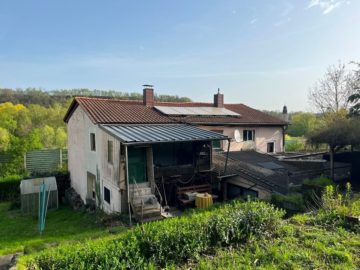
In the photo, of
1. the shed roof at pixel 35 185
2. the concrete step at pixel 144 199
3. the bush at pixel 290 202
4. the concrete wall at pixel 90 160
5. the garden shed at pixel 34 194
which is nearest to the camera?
the bush at pixel 290 202

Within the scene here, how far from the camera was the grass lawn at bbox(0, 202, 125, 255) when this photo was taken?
10.5 metres

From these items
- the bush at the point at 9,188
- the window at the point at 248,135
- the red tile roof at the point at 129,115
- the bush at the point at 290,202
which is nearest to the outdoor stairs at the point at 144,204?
the red tile roof at the point at 129,115

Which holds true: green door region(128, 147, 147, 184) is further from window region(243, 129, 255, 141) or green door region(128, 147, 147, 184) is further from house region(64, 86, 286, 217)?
window region(243, 129, 255, 141)

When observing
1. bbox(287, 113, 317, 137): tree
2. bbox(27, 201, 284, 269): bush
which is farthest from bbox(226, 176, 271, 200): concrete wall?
bbox(287, 113, 317, 137): tree

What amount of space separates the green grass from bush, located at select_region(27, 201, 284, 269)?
293mm

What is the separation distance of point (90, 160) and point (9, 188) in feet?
27.4

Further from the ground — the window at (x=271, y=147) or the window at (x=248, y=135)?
the window at (x=248, y=135)

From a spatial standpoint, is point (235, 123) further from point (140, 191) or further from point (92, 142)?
point (92, 142)

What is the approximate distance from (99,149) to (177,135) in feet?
13.9

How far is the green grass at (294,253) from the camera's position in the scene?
5.53 metres

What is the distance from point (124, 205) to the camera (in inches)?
481

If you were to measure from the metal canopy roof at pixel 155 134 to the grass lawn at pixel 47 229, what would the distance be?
4.01 metres

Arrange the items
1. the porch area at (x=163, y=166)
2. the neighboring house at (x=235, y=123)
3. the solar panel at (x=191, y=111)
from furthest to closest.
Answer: the neighboring house at (x=235, y=123)
the solar panel at (x=191, y=111)
the porch area at (x=163, y=166)

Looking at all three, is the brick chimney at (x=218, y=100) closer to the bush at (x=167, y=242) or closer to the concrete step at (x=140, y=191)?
the concrete step at (x=140, y=191)
